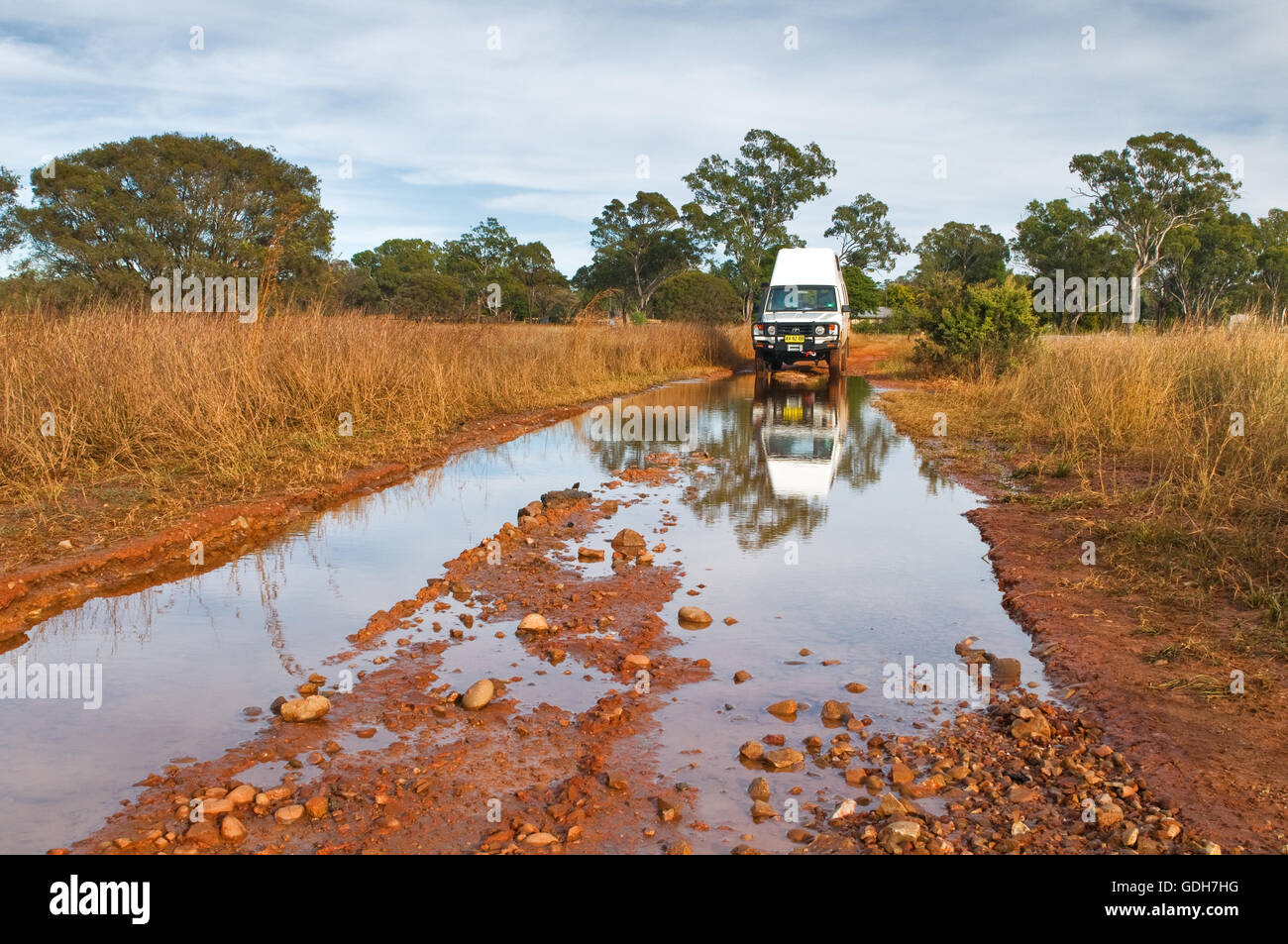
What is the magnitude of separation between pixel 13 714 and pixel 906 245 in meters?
59.1

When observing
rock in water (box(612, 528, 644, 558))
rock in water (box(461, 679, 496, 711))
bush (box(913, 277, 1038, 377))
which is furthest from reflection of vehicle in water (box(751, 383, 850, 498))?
rock in water (box(461, 679, 496, 711))

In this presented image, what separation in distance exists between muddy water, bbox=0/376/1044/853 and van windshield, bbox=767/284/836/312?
492 inches

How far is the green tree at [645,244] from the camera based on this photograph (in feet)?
167

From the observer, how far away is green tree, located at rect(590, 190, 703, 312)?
5100cm

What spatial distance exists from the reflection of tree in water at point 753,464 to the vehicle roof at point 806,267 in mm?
4045

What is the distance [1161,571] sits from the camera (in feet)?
18.4

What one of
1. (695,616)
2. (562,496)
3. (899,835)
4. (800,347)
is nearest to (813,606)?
(695,616)

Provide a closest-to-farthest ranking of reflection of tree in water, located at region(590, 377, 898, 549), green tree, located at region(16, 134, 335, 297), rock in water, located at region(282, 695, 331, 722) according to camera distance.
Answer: rock in water, located at region(282, 695, 331, 722) → reflection of tree in water, located at region(590, 377, 898, 549) → green tree, located at region(16, 134, 335, 297)

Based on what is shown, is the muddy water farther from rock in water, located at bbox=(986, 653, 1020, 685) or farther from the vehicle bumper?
the vehicle bumper

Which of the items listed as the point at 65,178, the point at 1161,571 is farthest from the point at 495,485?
the point at 65,178

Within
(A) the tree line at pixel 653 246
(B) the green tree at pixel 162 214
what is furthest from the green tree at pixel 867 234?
(B) the green tree at pixel 162 214

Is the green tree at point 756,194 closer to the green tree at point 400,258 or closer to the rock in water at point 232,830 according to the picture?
the green tree at point 400,258

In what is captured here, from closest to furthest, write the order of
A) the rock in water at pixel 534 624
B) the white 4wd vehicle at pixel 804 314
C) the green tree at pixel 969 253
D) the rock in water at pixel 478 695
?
the rock in water at pixel 478 695 < the rock in water at pixel 534 624 < the white 4wd vehicle at pixel 804 314 < the green tree at pixel 969 253
